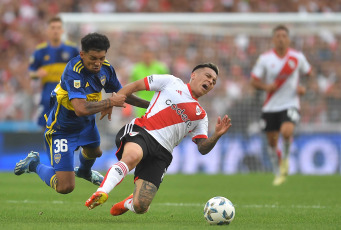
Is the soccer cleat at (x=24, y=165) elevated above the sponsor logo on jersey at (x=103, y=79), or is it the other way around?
the sponsor logo on jersey at (x=103, y=79)

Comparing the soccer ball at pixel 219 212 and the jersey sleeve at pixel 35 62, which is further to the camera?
the jersey sleeve at pixel 35 62

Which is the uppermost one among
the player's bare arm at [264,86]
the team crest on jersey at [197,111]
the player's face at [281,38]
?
the player's face at [281,38]

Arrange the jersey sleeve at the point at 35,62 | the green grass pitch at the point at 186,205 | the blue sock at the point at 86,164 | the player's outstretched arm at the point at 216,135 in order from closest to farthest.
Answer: the green grass pitch at the point at 186,205 → the player's outstretched arm at the point at 216,135 → the blue sock at the point at 86,164 → the jersey sleeve at the point at 35,62

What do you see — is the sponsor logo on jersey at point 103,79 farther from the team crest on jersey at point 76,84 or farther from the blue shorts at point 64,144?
the blue shorts at point 64,144

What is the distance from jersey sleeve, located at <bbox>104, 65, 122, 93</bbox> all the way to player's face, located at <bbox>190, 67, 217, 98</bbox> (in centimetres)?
90

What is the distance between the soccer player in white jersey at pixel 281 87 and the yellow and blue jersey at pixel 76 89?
5489 mm

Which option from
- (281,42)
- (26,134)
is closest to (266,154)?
(281,42)

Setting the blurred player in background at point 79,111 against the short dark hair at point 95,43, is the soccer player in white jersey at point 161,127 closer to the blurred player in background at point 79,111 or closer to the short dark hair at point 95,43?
the blurred player in background at point 79,111

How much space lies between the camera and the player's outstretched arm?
6824 millimetres

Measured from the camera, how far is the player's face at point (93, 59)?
7.04m

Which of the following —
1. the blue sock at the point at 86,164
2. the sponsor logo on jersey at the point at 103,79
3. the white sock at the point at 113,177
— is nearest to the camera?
the white sock at the point at 113,177

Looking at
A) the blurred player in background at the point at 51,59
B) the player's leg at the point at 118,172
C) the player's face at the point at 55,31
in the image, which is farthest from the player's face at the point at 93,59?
the player's face at the point at 55,31

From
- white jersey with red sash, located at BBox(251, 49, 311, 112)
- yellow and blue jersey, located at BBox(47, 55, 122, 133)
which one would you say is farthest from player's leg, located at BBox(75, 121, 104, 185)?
white jersey with red sash, located at BBox(251, 49, 311, 112)

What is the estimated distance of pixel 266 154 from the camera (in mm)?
16672
